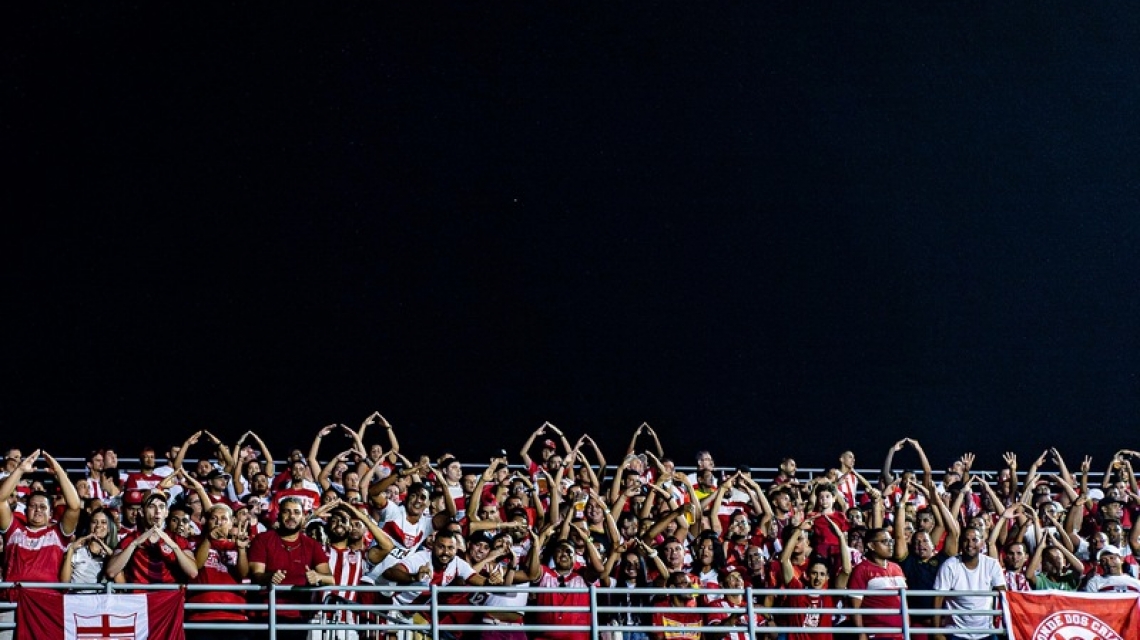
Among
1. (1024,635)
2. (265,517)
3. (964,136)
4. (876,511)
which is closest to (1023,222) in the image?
(964,136)

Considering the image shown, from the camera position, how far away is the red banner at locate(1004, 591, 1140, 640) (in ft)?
33.9

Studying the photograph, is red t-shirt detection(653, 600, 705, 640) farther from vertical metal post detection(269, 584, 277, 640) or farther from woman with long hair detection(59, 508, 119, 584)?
woman with long hair detection(59, 508, 119, 584)

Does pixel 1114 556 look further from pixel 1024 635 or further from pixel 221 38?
pixel 221 38

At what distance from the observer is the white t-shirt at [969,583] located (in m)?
10.7

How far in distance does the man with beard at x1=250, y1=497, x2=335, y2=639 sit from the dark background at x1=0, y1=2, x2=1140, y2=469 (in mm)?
8985

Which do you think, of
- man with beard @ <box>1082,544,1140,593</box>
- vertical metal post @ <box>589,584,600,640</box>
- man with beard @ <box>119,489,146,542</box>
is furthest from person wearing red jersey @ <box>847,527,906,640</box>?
man with beard @ <box>119,489,146,542</box>

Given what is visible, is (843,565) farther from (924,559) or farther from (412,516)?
(412,516)

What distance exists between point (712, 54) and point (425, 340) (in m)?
5.15

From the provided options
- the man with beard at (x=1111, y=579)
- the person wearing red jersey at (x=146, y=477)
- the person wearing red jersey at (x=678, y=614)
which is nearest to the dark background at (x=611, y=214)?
the person wearing red jersey at (x=146, y=477)

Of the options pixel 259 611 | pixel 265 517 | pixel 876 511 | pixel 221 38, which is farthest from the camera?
pixel 221 38

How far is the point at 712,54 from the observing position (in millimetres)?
20312

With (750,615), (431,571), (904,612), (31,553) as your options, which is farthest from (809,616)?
(31,553)

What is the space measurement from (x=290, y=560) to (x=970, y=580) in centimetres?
465

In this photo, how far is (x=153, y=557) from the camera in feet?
32.0
